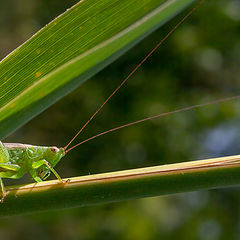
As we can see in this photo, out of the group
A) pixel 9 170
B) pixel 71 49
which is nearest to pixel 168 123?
pixel 9 170

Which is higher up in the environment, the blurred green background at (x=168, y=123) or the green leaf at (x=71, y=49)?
the green leaf at (x=71, y=49)

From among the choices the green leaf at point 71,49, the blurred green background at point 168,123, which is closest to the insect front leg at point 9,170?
the green leaf at point 71,49

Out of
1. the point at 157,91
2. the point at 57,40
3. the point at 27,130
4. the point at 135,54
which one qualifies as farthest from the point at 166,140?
the point at 57,40

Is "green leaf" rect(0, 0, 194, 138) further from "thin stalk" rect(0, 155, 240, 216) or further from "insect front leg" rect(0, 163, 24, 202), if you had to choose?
"insect front leg" rect(0, 163, 24, 202)

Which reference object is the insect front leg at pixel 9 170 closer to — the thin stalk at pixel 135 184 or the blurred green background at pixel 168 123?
the thin stalk at pixel 135 184

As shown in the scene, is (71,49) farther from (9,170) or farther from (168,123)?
(168,123)

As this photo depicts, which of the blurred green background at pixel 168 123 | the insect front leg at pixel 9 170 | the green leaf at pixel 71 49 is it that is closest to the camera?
the green leaf at pixel 71 49

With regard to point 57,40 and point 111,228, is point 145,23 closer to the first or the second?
point 57,40

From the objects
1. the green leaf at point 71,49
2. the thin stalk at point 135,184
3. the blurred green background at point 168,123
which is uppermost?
the green leaf at point 71,49
